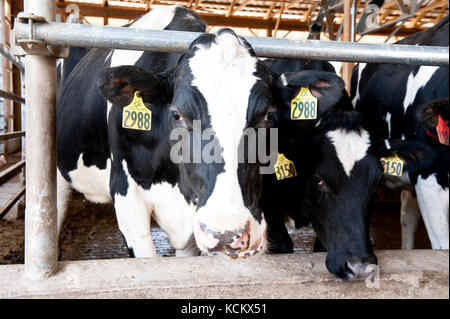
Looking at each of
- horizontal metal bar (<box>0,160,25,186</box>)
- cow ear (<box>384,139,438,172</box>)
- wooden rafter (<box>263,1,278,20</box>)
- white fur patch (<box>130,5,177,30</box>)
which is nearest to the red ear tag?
cow ear (<box>384,139,438,172</box>)

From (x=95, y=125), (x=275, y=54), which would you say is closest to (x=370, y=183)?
(x=275, y=54)

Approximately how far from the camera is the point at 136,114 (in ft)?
6.55

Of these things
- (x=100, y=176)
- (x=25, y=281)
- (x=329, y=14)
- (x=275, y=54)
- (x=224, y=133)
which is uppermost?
(x=329, y=14)

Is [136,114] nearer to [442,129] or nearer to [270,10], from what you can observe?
[442,129]

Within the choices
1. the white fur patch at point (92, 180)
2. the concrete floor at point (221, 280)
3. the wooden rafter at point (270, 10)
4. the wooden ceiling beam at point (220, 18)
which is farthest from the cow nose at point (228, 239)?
the wooden rafter at point (270, 10)

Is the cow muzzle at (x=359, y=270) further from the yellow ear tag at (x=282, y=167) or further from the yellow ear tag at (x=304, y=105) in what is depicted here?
the yellow ear tag at (x=304, y=105)

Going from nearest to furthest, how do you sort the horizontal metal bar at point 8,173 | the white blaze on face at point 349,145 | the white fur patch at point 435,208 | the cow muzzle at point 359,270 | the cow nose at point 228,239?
the cow nose at point 228,239, the cow muzzle at point 359,270, the white blaze on face at point 349,145, the white fur patch at point 435,208, the horizontal metal bar at point 8,173

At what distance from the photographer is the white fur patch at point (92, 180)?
2847mm

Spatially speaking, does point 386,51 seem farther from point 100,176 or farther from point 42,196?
point 100,176

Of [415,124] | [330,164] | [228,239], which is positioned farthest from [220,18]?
[228,239]

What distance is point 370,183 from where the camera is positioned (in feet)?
7.13

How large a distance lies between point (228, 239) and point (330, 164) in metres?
1.05

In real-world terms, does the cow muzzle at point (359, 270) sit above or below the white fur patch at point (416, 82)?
below
